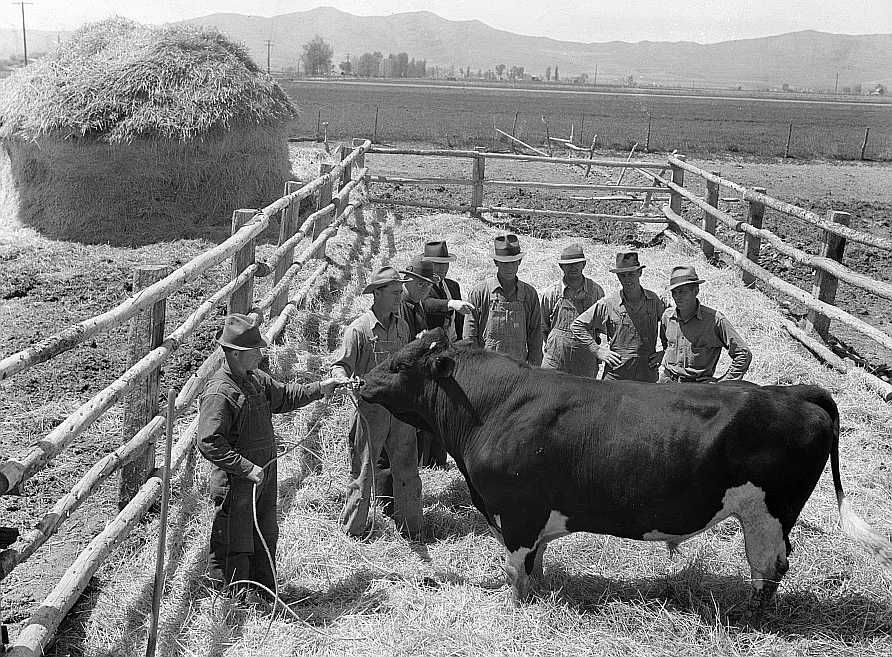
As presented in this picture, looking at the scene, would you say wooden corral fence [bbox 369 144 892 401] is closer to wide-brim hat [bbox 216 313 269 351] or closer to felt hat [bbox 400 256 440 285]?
felt hat [bbox 400 256 440 285]

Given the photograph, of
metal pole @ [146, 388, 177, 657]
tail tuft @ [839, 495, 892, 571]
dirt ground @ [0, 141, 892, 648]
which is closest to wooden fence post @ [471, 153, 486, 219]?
dirt ground @ [0, 141, 892, 648]

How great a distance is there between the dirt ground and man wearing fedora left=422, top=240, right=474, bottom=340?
2.34 meters

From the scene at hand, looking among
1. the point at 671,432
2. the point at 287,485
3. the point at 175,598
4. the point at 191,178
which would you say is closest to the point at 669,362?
the point at 671,432

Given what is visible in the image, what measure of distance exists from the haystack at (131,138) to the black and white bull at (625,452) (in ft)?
29.9

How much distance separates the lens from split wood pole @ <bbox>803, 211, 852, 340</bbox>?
934 centimetres

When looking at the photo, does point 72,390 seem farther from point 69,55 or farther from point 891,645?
point 69,55

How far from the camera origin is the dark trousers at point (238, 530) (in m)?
4.39

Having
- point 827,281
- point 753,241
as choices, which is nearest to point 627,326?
point 827,281

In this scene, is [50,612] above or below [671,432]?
below

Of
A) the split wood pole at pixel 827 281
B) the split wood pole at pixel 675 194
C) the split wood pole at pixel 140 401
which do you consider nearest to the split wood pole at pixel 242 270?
the split wood pole at pixel 140 401

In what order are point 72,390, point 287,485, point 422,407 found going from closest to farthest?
point 422,407, point 287,485, point 72,390

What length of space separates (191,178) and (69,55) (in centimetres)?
283

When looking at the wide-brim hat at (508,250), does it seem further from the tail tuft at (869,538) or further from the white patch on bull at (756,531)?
the tail tuft at (869,538)

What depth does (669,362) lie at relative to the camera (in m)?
5.90
